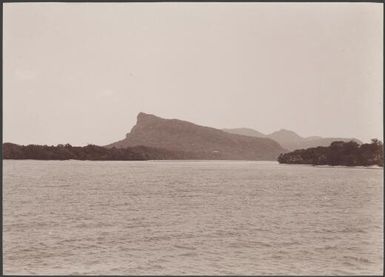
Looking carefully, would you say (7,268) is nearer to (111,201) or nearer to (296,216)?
(296,216)

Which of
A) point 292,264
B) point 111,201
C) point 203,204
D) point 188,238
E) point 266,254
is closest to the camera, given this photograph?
point 292,264

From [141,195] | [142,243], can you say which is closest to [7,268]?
[142,243]

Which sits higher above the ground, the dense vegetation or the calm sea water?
the dense vegetation

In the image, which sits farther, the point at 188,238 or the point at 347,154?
the point at 347,154

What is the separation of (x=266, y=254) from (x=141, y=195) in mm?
41018

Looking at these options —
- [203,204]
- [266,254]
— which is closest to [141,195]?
[203,204]

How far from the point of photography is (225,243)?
31.8 meters

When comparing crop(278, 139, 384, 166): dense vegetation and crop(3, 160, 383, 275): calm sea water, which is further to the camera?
crop(278, 139, 384, 166): dense vegetation

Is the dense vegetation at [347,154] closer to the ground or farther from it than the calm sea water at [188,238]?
farther from it

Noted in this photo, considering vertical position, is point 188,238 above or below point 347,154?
below

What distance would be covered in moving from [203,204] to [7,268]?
1272 inches

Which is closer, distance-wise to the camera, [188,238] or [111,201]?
[188,238]

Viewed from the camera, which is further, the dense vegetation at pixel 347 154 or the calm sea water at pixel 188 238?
the dense vegetation at pixel 347 154

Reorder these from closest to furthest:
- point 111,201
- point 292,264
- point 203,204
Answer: point 292,264 < point 203,204 < point 111,201
